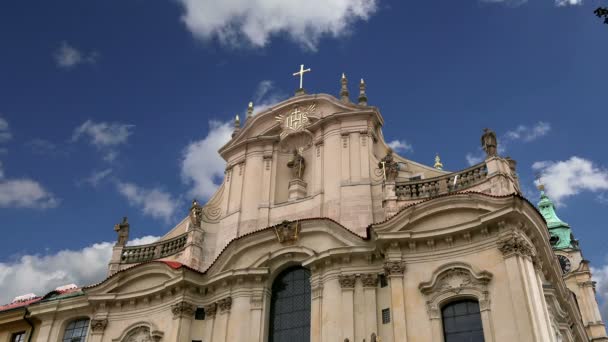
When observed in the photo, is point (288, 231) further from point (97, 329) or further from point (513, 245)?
point (97, 329)

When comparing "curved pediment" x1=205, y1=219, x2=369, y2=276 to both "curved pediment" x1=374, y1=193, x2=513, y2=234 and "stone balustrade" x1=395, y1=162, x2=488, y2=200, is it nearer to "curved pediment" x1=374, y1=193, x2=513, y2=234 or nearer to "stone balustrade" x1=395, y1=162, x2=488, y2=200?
"curved pediment" x1=374, y1=193, x2=513, y2=234

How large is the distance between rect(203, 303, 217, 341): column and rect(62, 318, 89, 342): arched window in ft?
17.7

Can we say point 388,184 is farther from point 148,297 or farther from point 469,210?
point 148,297

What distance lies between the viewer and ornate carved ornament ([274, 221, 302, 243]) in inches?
838

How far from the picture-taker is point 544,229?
63.5 feet

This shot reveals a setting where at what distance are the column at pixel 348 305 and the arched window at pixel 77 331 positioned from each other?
11042 millimetres

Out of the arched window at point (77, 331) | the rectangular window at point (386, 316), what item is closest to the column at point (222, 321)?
the rectangular window at point (386, 316)

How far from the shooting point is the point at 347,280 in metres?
19.8

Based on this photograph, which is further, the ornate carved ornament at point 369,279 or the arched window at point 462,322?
the ornate carved ornament at point 369,279

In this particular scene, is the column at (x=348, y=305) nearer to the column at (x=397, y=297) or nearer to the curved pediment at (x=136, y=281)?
the column at (x=397, y=297)

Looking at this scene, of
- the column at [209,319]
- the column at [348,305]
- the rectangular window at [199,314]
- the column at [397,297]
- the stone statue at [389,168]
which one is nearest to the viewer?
the column at [397,297]

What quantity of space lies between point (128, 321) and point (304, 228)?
7.85 meters

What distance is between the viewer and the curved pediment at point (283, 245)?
67.2ft

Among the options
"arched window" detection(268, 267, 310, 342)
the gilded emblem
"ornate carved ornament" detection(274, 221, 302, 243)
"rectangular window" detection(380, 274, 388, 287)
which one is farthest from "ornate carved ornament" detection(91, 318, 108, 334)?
"rectangular window" detection(380, 274, 388, 287)
